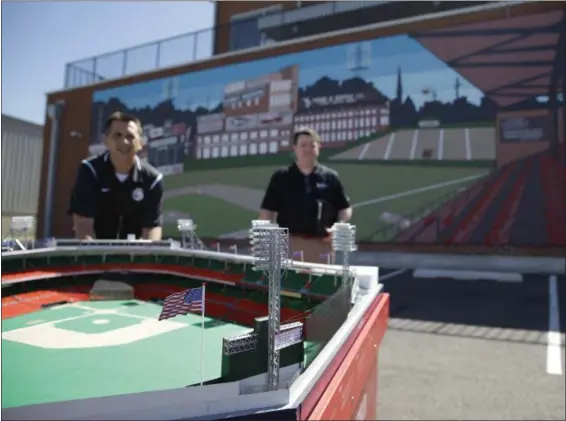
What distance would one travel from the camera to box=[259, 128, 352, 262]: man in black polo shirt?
8.39ft

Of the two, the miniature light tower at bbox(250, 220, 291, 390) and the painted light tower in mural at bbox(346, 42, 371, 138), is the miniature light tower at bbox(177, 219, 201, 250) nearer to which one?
the miniature light tower at bbox(250, 220, 291, 390)

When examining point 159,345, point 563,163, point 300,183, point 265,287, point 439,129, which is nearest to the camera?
point 159,345

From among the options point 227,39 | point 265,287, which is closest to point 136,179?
point 265,287

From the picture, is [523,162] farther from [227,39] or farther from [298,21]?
[227,39]

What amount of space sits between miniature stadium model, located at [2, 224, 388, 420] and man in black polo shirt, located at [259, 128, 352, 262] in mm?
293

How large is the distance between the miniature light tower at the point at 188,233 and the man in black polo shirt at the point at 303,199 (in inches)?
27.4

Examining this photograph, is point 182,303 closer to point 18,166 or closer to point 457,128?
point 18,166

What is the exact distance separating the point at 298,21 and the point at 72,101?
43.0 ft

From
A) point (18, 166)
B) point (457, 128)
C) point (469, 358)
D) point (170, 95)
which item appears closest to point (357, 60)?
point (457, 128)

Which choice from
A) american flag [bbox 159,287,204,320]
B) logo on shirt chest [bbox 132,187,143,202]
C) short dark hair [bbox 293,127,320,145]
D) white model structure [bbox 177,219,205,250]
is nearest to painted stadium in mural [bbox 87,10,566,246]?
white model structure [bbox 177,219,205,250]

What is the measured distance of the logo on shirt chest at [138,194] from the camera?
2.73m

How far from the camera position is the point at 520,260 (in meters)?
14.6

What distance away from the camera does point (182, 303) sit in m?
1.19

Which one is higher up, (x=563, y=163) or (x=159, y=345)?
(x=563, y=163)
